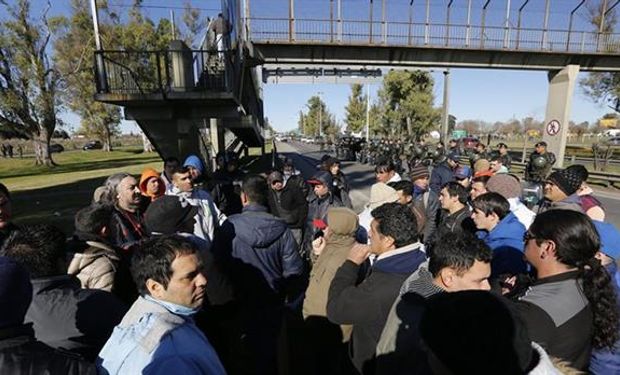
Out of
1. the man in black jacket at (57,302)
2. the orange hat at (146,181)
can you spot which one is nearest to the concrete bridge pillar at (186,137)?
the orange hat at (146,181)

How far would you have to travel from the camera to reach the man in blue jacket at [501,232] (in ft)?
8.88

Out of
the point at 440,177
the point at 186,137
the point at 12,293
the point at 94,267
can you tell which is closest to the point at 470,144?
the point at 440,177

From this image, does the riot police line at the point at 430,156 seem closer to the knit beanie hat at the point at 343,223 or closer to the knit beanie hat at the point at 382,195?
the knit beanie hat at the point at 382,195

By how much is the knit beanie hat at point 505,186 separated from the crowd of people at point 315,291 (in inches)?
0.8

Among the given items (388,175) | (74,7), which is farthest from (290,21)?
(74,7)

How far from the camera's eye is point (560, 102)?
1942cm

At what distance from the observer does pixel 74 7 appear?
33.6 m

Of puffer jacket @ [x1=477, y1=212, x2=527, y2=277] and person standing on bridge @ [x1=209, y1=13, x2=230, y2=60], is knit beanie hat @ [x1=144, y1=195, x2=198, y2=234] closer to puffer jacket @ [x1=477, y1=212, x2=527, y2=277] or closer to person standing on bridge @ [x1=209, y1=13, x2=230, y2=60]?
puffer jacket @ [x1=477, y1=212, x2=527, y2=277]

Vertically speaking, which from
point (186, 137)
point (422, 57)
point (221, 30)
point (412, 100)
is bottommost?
point (186, 137)

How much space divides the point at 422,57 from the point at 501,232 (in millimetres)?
16819

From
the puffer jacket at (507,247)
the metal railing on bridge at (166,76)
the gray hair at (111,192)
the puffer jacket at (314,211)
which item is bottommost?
the puffer jacket at (314,211)

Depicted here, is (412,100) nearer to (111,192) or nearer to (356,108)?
(356,108)

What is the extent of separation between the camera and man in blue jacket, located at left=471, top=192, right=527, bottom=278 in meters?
2.71

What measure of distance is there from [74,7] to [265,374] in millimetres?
41140
